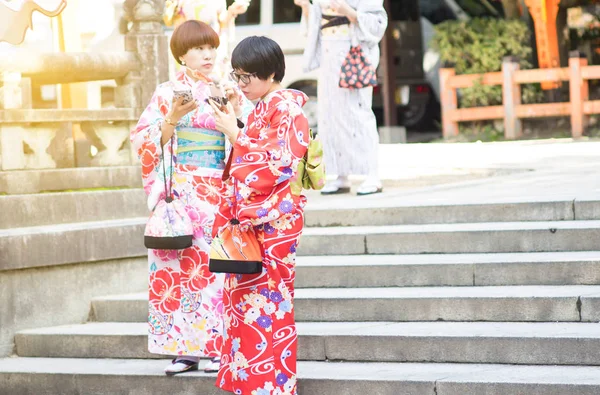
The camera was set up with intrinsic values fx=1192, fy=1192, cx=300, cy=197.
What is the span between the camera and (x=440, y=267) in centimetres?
703

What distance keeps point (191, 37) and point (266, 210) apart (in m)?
1.12

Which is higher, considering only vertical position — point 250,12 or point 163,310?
point 250,12

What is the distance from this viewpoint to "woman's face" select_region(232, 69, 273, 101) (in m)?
5.56

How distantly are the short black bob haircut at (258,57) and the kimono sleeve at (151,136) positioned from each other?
2.50 feet

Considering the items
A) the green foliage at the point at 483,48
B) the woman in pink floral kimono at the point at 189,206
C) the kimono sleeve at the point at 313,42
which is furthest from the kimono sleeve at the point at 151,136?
the green foliage at the point at 483,48

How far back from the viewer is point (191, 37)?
20.0 ft

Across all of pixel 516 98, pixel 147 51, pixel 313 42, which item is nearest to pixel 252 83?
pixel 147 51

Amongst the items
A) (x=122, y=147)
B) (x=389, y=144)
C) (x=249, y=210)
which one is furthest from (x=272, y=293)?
(x=389, y=144)

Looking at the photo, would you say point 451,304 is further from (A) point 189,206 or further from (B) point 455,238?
(A) point 189,206

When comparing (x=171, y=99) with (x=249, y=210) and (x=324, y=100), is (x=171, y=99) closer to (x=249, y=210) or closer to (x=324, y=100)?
(x=249, y=210)

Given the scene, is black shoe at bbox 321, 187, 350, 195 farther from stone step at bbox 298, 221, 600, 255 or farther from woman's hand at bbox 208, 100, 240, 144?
woman's hand at bbox 208, 100, 240, 144

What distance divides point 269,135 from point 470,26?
12.1 meters

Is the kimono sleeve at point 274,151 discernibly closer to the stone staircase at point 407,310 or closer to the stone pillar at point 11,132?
the stone staircase at point 407,310

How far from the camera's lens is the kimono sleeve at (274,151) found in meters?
5.45
